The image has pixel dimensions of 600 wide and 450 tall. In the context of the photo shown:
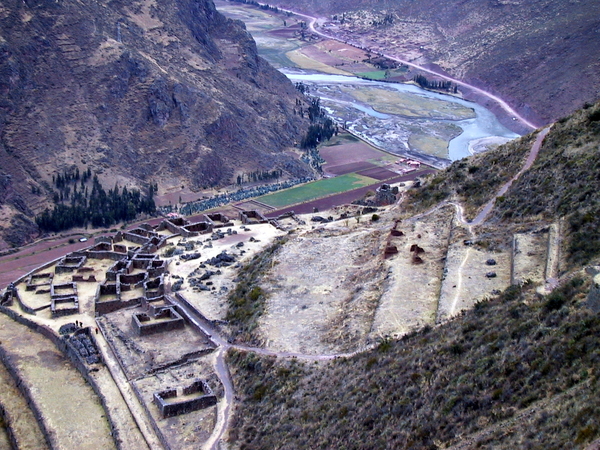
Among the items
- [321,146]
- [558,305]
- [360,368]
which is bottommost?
[321,146]

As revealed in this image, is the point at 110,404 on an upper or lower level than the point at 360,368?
lower

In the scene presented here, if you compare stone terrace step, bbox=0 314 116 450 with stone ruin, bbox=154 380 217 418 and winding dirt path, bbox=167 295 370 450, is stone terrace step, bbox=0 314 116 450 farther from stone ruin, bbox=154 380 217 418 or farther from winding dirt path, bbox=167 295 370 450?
winding dirt path, bbox=167 295 370 450

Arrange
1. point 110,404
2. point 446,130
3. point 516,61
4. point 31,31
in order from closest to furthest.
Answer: point 110,404, point 31,31, point 446,130, point 516,61

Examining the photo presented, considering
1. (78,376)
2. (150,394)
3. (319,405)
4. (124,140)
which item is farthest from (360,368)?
(124,140)

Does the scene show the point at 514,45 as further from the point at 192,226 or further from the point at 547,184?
the point at 547,184

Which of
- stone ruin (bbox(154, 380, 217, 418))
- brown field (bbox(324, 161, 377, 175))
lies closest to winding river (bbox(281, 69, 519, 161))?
brown field (bbox(324, 161, 377, 175))

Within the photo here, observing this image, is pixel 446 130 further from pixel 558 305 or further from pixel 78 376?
pixel 558 305
